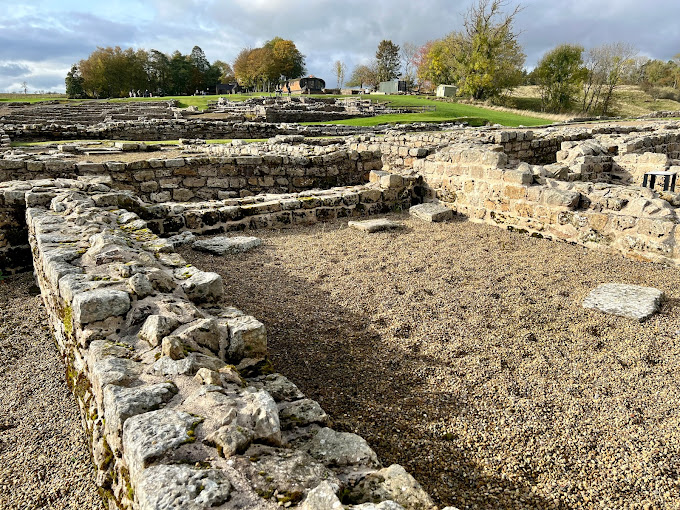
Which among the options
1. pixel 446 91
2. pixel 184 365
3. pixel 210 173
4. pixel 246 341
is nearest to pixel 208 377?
pixel 184 365

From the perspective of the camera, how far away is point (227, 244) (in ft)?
24.2

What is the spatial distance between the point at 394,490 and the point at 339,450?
1.50 ft

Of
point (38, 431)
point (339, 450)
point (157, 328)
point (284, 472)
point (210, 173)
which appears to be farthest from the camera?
point (210, 173)

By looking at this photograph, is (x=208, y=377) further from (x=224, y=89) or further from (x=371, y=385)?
(x=224, y=89)

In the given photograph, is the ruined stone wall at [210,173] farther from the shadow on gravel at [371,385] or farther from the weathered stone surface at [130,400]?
the weathered stone surface at [130,400]

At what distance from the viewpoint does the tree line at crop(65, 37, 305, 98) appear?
63.6 meters

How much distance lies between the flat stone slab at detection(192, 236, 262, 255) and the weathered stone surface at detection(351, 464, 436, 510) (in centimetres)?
538

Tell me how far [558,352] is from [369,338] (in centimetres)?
180

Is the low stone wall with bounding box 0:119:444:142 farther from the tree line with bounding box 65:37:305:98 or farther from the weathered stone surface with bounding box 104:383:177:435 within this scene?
A: the tree line with bounding box 65:37:305:98

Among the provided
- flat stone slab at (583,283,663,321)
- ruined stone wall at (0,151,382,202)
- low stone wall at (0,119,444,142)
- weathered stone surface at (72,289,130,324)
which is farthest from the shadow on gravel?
low stone wall at (0,119,444,142)

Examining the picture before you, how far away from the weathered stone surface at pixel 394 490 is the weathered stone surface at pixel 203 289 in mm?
2455

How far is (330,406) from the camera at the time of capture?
362 centimetres

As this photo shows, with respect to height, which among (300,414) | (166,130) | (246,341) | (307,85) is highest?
(307,85)

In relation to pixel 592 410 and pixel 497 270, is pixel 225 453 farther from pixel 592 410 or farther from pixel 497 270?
pixel 497 270
